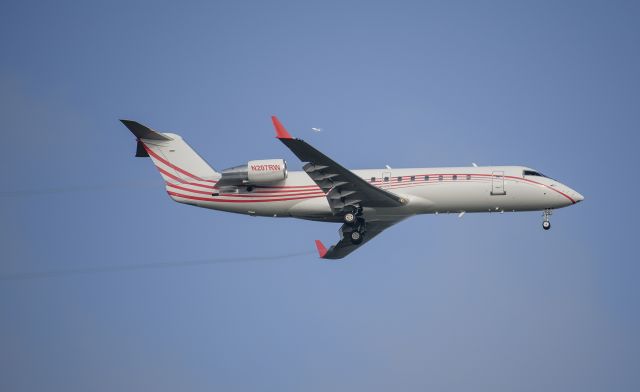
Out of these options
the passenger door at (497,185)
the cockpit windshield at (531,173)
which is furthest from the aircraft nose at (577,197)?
the passenger door at (497,185)

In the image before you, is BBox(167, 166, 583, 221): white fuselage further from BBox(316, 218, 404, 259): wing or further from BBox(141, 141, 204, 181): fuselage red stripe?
BBox(316, 218, 404, 259): wing

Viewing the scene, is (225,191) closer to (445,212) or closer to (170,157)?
(170,157)

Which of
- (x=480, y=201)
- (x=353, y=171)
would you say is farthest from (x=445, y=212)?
(x=353, y=171)

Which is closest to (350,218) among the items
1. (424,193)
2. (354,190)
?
(354,190)

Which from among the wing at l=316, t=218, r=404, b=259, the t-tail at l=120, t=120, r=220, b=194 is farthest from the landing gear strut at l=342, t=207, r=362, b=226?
the t-tail at l=120, t=120, r=220, b=194

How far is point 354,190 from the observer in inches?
1414

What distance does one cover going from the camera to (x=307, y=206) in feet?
120

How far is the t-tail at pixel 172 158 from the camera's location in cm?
3766

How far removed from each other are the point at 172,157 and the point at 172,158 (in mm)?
43

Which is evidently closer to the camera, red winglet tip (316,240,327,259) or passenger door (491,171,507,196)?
passenger door (491,171,507,196)

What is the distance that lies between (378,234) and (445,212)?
15.1 ft

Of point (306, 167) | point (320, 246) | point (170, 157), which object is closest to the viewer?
point (306, 167)

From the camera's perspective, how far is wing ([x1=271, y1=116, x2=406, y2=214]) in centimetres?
3462

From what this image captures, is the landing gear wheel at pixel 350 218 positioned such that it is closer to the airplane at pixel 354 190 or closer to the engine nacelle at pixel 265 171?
the airplane at pixel 354 190
